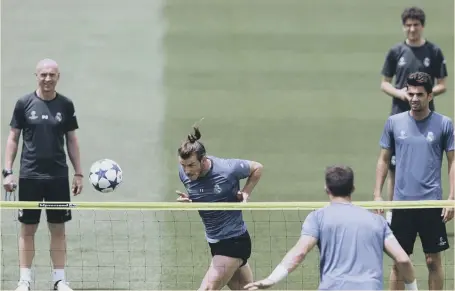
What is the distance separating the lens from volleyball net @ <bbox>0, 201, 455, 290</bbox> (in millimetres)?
11109

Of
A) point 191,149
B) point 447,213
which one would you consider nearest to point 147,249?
point 191,149

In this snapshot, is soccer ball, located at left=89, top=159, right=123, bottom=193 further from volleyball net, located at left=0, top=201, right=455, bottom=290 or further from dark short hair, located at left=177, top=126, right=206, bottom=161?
dark short hair, located at left=177, top=126, right=206, bottom=161

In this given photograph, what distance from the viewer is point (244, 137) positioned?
15.4 m

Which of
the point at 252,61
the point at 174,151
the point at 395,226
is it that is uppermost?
the point at 252,61

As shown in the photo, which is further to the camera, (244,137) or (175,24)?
(175,24)

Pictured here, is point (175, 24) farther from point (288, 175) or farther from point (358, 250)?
point (358, 250)

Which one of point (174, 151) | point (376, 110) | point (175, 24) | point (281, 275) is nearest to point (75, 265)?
point (174, 151)

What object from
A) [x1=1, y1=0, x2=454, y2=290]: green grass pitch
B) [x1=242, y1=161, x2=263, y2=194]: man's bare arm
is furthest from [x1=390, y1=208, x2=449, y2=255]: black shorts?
[x1=242, y1=161, x2=263, y2=194]: man's bare arm

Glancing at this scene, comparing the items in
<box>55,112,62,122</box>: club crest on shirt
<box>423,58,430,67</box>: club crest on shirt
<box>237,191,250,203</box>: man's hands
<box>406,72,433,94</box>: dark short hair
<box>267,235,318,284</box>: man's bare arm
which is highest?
<box>423,58,430,67</box>: club crest on shirt

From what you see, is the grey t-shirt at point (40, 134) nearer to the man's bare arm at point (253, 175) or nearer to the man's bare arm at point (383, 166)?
the man's bare arm at point (253, 175)

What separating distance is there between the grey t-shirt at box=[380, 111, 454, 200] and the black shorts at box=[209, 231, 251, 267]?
5.76 ft

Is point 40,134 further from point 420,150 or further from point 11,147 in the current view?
point 420,150

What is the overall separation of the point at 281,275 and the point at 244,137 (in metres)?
7.94

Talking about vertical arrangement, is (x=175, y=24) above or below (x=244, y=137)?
above
